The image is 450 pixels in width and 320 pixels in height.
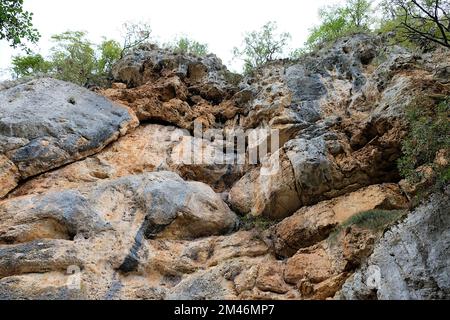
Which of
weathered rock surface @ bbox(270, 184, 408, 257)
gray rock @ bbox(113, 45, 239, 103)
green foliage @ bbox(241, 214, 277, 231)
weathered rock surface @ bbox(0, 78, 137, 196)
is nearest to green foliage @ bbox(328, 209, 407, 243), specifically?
weathered rock surface @ bbox(270, 184, 408, 257)

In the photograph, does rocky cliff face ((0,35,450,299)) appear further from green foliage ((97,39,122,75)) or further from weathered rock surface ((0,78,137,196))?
green foliage ((97,39,122,75))

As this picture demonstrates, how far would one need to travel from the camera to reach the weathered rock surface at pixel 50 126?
13297 mm

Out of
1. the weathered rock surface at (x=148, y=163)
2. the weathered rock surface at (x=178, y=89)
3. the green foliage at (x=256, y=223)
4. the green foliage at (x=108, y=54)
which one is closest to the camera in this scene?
the green foliage at (x=256, y=223)

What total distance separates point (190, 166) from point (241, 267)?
17.7 ft

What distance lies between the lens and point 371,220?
9.95m

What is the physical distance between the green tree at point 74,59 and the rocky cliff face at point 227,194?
3508 millimetres

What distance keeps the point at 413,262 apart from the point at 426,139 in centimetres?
278

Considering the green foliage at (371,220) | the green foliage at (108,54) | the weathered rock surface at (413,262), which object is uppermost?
the green foliage at (108,54)

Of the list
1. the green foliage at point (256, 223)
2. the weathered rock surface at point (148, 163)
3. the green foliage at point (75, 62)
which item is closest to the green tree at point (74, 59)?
the green foliage at point (75, 62)

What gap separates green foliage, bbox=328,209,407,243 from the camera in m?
9.58

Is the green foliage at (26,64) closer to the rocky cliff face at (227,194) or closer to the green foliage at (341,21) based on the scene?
the rocky cliff face at (227,194)

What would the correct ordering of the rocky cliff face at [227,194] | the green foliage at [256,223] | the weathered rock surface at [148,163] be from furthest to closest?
1. the weathered rock surface at [148,163]
2. the green foliage at [256,223]
3. the rocky cliff face at [227,194]

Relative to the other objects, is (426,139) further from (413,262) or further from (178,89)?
(178,89)
